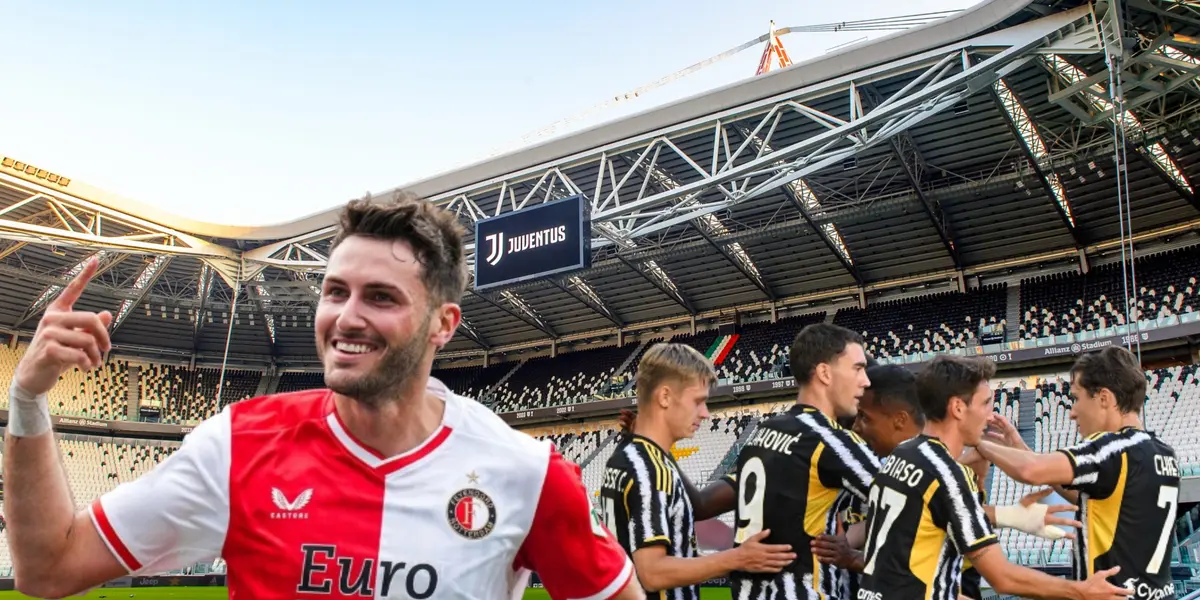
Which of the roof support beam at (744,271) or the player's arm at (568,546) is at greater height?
the roof support beam at (744,271)

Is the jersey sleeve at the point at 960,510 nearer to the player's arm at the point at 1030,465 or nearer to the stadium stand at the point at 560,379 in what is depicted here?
the player's arm at the point at 1030,465

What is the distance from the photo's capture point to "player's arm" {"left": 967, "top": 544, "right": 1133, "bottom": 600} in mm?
3373

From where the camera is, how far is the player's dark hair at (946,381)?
373 cm

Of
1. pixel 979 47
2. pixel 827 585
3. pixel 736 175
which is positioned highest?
pixel 979 47

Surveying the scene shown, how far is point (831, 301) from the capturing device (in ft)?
96.5

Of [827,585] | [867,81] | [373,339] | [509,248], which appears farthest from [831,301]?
[373,339]

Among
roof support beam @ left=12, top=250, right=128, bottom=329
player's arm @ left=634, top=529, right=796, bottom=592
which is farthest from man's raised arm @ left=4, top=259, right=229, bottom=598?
roof support beam @ left=12, top=250, right=128, bottom=329

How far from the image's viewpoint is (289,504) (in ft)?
6.40

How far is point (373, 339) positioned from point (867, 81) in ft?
53.5

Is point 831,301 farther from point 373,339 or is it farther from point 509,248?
point 373,339

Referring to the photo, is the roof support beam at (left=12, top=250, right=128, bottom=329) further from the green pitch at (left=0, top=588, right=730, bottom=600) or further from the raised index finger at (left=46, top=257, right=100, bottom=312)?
the raised index finger at (left=46, top=257, right=100, bottom=312)

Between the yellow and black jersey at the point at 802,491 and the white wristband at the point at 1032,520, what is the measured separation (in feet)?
2.47

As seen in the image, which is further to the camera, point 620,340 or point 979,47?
point 620,340

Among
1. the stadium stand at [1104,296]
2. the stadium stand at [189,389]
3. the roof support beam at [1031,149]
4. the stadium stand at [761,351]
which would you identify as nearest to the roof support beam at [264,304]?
the stadium stand at [189,389]
